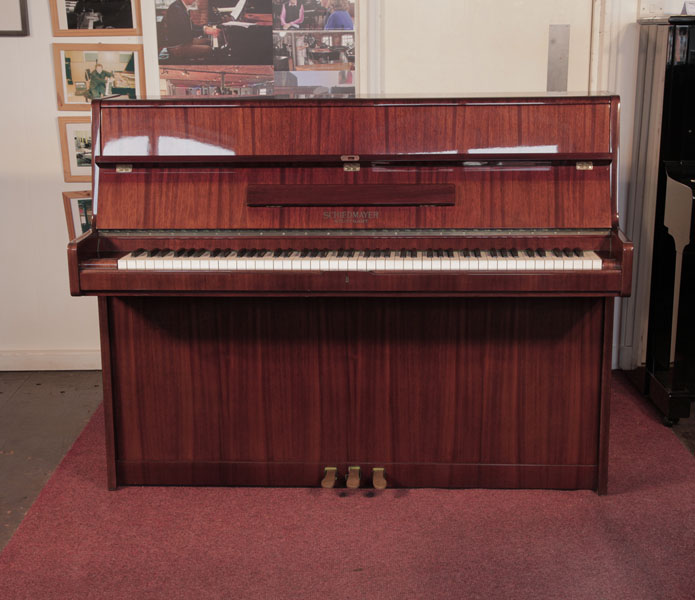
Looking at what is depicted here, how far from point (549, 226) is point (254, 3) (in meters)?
1.88

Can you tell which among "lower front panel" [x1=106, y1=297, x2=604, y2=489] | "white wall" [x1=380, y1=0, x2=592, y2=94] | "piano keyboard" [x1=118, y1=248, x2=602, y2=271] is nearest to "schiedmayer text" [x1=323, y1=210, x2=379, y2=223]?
"piano keyboard" [x1=118, y1=248, x2=602, y2=271]

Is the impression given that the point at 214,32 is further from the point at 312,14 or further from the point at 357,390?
the point at 357,390

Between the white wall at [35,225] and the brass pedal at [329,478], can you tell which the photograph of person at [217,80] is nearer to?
the white wall at [35,225]

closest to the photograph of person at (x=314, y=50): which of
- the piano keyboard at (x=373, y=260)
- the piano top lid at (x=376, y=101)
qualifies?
the piano top lid at (x=376, y=101)

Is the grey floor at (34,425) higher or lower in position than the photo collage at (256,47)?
lower

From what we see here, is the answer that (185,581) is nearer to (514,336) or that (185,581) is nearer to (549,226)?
(514,336)

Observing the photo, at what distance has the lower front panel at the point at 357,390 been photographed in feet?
9.42

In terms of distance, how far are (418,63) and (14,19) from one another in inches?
73.9

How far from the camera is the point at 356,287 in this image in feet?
8.55

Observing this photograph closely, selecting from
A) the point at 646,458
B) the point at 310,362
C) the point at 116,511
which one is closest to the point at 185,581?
the point at 116,511

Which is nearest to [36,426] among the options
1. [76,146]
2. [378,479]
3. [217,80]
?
[76,146]

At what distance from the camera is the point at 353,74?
391cm

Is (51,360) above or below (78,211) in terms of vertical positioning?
below

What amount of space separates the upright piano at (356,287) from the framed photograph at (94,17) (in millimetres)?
1196
